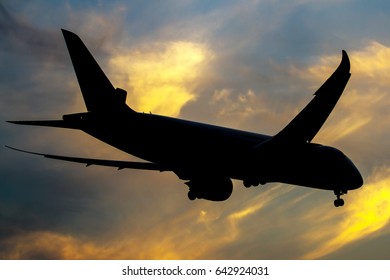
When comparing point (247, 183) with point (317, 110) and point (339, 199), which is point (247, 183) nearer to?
point (317, 110)

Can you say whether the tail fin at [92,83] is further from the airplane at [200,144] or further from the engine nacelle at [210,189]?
the engine nacelle at [210,189]

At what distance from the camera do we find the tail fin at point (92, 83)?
23312 mm

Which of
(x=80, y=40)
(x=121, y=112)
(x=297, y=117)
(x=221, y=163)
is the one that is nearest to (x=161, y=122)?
(x=121, y=112)

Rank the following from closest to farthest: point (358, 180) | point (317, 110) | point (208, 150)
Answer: point (317, 110), point (208, 150), point (358, 180)

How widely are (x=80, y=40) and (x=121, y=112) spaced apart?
12.8ft

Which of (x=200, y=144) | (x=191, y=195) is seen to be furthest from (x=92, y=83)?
(x=191, y=195)

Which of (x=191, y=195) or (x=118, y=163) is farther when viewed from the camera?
(x=191, y=195)

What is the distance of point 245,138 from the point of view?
88.9 feet

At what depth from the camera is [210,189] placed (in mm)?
28219

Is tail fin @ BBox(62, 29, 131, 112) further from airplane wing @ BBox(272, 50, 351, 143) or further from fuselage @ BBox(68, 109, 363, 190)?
airplane wing @ BBox(272, 50, 351, 143)

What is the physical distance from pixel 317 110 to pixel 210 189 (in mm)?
9497

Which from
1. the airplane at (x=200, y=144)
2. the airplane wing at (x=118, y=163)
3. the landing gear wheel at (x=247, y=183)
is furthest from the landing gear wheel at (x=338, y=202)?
the airplane wing at (x=118, y=163)

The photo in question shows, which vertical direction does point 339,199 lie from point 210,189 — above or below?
below

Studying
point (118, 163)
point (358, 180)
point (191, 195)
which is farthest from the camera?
point (358, 180)
